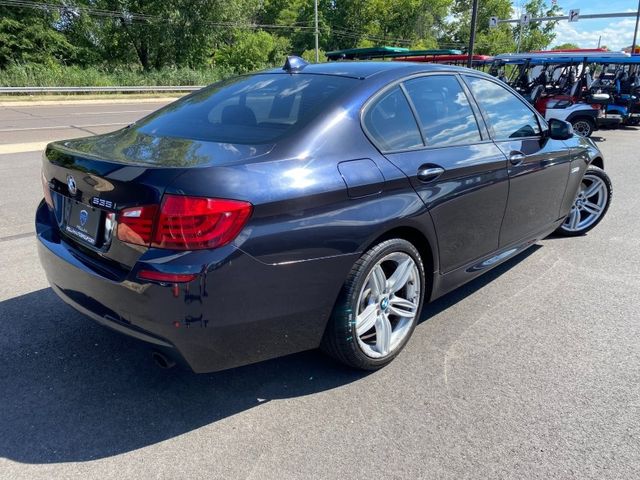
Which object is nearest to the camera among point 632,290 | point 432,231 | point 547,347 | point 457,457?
point 457,457

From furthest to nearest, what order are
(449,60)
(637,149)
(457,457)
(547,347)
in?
(449,60) → (637,149) → (547,347) → (457,457)

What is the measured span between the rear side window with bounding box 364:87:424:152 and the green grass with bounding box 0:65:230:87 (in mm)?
28032

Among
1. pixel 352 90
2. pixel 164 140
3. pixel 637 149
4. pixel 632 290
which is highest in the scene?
pixel 352 90

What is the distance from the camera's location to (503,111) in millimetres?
3871

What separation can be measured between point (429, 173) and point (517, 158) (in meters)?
1.07

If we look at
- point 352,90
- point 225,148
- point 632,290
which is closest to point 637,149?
point 632,290

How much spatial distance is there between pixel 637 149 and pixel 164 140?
1225 centimetres

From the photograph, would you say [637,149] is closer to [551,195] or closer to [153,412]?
[551,195]

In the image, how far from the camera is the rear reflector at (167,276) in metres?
2.14

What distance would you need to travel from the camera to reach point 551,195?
4246 millimetres

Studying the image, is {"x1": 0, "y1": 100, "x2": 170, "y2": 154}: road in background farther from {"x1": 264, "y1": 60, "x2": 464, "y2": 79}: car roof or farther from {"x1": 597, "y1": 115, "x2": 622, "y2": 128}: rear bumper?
{"x1": 597, "y1": 115, "x2": 622, "y2": 128}: rear bumper

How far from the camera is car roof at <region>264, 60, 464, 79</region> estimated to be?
10.4 feet

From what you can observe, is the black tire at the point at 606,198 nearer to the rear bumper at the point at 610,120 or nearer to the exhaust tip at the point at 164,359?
the exhaust tip at the point at 164,359

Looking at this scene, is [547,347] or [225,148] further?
[547,347]
